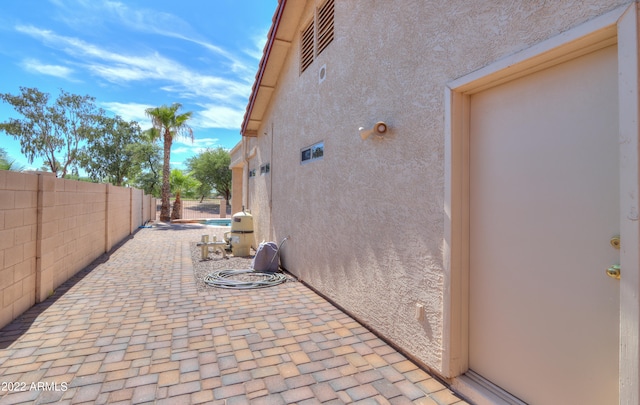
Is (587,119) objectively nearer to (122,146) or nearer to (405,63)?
(405,63)

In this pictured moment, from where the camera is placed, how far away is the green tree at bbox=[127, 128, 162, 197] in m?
29.1

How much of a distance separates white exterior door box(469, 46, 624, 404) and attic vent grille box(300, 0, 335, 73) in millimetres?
3905

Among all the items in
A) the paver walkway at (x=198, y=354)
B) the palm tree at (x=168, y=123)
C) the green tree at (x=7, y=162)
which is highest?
the palm tree at (x=168, y=123)

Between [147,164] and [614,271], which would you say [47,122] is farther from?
[614,271]

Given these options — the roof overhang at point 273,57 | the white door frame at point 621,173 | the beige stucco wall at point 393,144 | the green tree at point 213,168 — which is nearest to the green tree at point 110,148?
the green tree at point 213,168

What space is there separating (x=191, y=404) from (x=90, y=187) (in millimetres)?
7920

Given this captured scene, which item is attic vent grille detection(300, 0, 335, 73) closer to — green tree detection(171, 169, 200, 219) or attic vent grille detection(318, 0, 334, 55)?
attic vent grille detection(318, 0, 334, 55)

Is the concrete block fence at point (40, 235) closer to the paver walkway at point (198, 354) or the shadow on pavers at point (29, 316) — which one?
the shadow on pavers at point (29, 316)

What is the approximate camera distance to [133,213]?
608 inches

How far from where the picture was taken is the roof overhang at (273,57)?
6.99m

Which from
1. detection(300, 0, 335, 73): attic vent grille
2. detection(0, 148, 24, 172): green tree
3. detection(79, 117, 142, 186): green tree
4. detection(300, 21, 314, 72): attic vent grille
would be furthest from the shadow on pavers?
detection(79, 117, 142, 186): green tree

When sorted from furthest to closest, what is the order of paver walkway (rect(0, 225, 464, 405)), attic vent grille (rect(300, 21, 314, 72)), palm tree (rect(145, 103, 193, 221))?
palm tree (rect(145, 103, 193, 221)), attic vent grille (rect(300, 21, 314, 72)), paver walkway (rect(0, 225, 464, 405))

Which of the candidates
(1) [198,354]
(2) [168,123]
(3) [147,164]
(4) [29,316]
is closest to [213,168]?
(3) [147,164]

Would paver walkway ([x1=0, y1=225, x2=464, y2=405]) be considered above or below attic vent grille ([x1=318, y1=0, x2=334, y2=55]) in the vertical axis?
below
